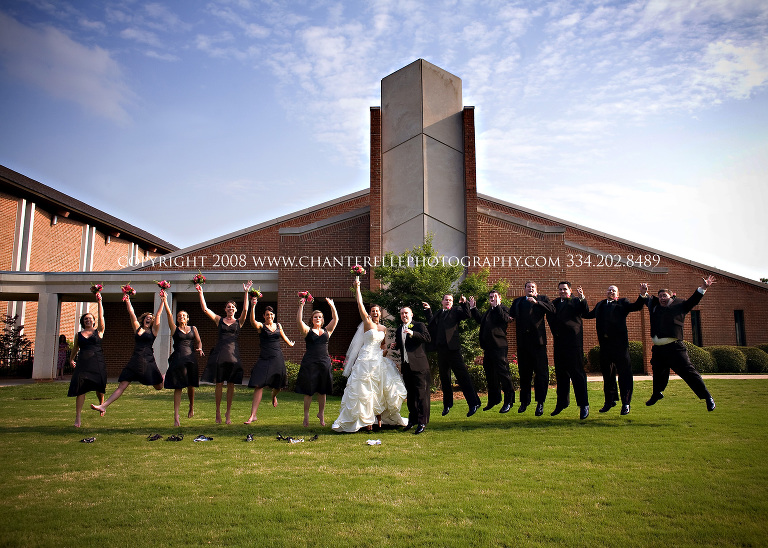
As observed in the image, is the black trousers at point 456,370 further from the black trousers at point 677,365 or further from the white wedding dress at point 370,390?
the black trousers at point 677,365

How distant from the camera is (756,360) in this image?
23.0 meters

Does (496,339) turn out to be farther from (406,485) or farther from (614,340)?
(406,485)

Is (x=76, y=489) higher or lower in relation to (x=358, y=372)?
lower

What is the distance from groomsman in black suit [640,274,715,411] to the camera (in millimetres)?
9758

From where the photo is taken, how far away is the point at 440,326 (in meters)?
10.5

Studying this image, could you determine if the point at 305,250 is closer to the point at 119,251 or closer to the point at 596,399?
the point at 596,399

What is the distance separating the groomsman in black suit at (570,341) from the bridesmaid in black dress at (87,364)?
8.40 meters

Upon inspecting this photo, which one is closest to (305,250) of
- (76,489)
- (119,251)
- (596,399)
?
(596,399)

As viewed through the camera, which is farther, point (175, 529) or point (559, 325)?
point (559, 325)

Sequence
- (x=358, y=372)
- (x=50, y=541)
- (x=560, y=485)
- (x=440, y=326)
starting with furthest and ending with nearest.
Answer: (x=440, y=326)
(x=358, y=372)
(x=560, y=485)
(x=50, y=541)

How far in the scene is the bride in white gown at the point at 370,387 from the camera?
31.3 feet

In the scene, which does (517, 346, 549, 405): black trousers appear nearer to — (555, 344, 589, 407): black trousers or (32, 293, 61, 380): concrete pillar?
(555, 344, 589, 407): black trousers

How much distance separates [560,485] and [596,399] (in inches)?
304

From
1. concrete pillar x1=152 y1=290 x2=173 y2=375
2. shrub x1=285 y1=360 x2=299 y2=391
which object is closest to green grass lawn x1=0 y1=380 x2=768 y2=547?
shrub x1=285 y1=360 x2=299 y2=391
